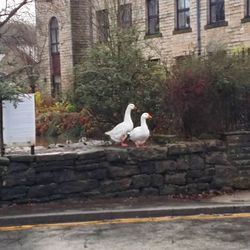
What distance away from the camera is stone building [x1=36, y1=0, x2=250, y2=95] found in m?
24.2

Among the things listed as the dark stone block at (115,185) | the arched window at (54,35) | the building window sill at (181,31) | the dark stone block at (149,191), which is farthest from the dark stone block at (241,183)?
the arched window at (54,35)

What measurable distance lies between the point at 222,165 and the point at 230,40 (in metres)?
15.6

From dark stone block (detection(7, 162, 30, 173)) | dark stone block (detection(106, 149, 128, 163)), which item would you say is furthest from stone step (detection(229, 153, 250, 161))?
dark stone block (detection(7, 162, 30, 173))

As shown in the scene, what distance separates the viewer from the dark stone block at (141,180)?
9.57 metres

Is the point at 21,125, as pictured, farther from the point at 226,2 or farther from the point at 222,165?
the point at 226,2

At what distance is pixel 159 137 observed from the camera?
1073cm

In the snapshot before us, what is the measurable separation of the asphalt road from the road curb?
0.47ft

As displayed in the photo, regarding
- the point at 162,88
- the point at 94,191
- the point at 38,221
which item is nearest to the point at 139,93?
the point at 162,88

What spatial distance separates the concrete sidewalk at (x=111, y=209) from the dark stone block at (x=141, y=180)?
0.89ft

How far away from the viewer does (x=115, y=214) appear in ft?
27.9

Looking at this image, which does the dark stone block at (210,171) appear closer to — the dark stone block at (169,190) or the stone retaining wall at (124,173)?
the stone retaining wall at (124,173)

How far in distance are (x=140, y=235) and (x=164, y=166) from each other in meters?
2.34

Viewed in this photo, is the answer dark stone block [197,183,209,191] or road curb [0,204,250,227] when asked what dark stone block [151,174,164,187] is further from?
road curb [0,204,250,227]

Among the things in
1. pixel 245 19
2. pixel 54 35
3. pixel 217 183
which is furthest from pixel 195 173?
pixel 54 35
